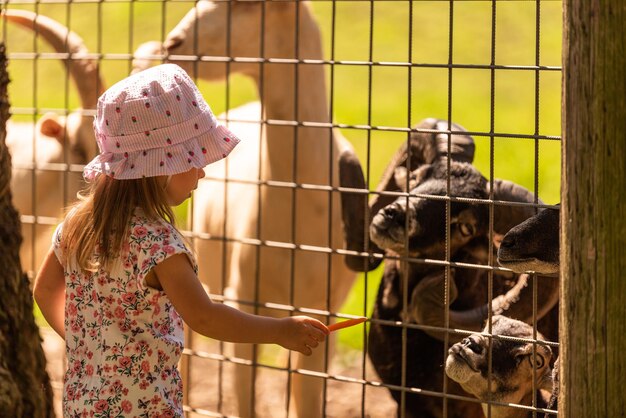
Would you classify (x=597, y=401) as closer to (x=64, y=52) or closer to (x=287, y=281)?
(x=287, y=281)

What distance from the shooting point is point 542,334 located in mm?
3254

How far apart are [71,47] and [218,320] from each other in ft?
8.81

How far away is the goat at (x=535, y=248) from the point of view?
2.84 m

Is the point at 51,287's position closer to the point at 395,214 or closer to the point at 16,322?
the point at 16,322

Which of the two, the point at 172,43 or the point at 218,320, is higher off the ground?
the point at 172,43

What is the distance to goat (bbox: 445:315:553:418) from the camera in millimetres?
3000

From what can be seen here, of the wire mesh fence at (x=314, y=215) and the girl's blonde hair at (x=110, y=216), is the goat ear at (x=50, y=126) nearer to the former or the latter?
Result: the wire mesh fence at (x=314, y=215)

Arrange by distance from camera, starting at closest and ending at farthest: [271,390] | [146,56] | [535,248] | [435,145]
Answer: [535,248]
[435,145]
[146,56]
[271,390]

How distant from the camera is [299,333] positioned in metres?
2.50

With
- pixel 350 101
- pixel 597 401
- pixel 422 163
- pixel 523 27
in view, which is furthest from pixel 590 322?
pixel 523 27

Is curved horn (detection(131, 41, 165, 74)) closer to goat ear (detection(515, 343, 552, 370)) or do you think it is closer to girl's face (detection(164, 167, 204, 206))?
girl's face (detection(164, 167, 204, 206))

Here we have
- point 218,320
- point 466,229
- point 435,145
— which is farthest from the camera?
point 435,145

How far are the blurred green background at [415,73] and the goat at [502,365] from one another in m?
7.25

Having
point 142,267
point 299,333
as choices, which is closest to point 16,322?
point 142,267
